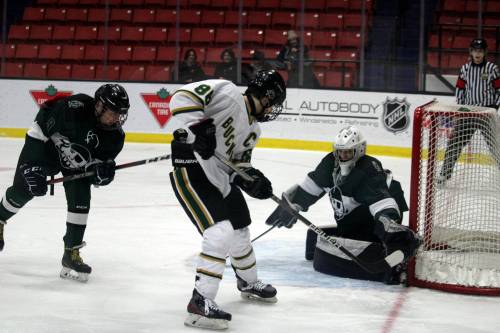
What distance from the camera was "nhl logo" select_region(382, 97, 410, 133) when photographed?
962 cm

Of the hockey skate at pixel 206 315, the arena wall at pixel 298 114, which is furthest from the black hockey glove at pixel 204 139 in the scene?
the arena wall at pixel 298 114

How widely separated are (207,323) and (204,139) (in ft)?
2.30

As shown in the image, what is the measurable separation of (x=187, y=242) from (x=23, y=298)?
4.79ft

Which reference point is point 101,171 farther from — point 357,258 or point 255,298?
point 357,258

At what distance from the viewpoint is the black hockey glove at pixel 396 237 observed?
4.12 metres

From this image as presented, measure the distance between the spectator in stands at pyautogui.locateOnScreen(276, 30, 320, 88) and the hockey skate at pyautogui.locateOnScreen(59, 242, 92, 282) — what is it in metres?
5.96

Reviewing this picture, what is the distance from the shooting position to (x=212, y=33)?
35.7 feet

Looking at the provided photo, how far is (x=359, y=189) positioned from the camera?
439 centimetres

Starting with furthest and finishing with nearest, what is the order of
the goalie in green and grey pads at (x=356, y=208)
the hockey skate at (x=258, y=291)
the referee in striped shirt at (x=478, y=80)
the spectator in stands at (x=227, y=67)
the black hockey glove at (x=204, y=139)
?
1. the spectator in stands at (x=227, y=67)
2. the referee in striped shirt at (x=478, y=80)
3. the goalie in green and grey pads at (x=356, y=208)
4. the hockey skate at (x=258, y=291)
5. the black hockey glove at (x=204, y=139)

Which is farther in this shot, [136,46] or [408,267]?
[136,46]

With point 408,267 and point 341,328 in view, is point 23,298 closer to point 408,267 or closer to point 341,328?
point 341,328

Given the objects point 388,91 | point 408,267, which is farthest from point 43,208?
point 388,91

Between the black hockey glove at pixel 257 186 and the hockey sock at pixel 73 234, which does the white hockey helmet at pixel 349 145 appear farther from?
the hockey sock at pixel 73 234

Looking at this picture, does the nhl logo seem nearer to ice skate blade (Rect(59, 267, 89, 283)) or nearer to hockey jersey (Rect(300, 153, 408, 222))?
hockey jersey (Rect(300, 153, 408, 222))
